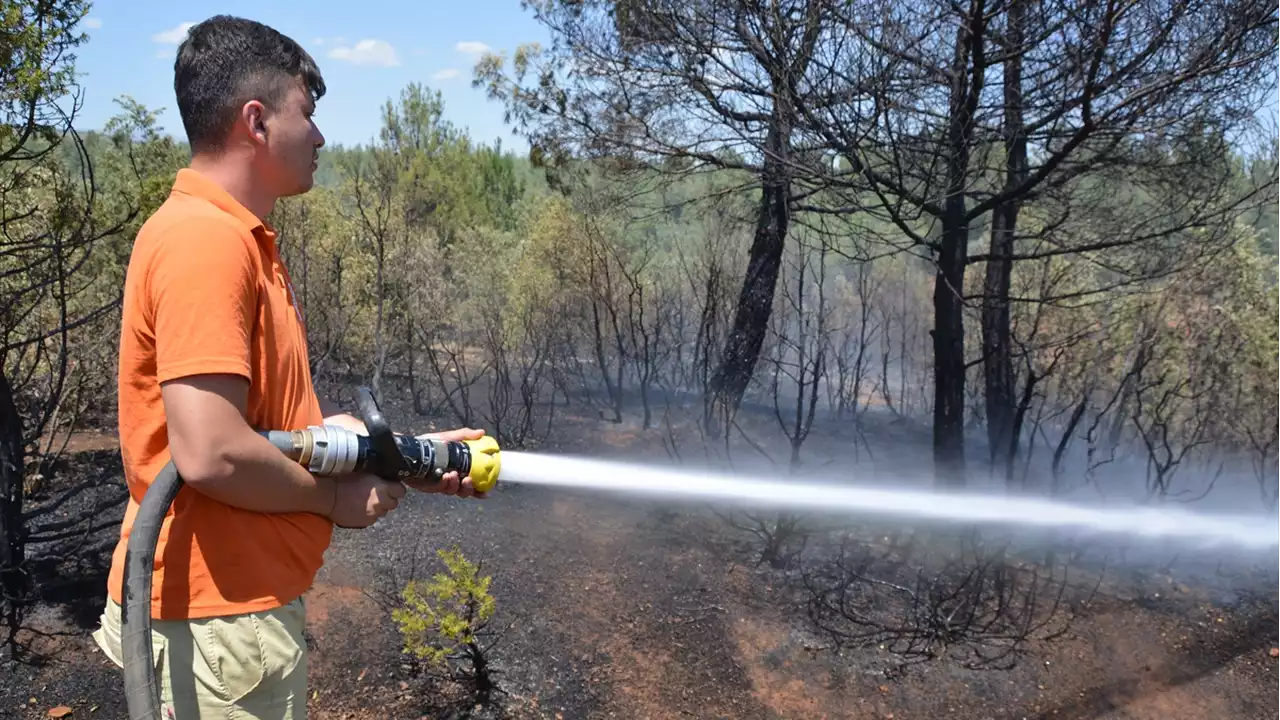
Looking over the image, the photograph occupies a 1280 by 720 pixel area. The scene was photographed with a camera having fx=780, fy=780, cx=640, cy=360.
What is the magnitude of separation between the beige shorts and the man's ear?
0.87 metres

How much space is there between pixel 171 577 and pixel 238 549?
0.12 meters

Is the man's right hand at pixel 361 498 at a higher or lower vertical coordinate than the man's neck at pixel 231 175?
lower

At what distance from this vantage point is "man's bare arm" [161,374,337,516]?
1.22 metres

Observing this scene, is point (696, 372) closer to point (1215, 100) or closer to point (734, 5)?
A: point (734, 5)

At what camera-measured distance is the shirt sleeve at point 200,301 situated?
1.21 meters

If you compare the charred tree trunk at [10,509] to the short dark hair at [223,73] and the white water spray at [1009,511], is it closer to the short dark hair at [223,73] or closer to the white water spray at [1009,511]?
the white water spray at [1009,511]

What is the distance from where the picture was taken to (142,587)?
131cm

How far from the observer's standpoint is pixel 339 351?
403 inches

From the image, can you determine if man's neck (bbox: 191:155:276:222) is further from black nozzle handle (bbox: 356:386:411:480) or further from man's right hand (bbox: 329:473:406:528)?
man's right hand (bbox: 329:473:406:528)

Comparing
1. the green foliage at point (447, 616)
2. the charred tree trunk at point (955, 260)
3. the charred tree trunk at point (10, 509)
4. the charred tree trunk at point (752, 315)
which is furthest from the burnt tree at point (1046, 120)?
the charred tree trunk at point (10, 509)

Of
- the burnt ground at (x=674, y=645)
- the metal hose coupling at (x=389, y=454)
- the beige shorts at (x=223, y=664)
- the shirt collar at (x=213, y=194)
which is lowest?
the burnt ground at (x=674, y=645)

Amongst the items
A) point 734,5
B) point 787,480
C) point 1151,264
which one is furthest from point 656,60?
point 1151,264

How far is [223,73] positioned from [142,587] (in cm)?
90

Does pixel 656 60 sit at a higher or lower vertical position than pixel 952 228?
higher
